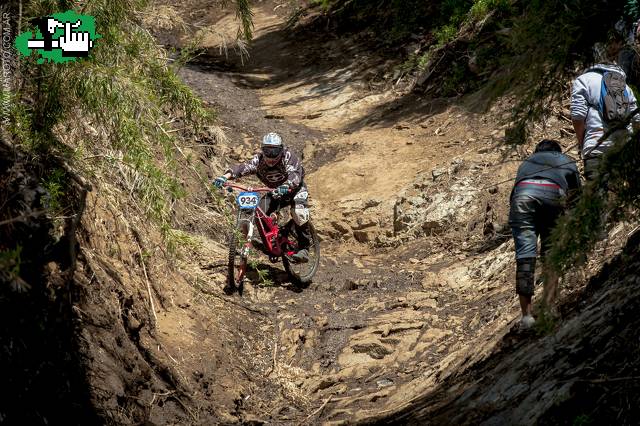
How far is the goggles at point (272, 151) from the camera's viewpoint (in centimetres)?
1032

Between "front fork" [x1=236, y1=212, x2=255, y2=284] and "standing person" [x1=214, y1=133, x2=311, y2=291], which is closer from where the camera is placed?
"front fork" [x1=236, y1=212, x2=255, y2=284]

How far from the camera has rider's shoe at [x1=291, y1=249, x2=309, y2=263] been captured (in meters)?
A: 10.6

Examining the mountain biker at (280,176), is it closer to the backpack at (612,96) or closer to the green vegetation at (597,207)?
the backpack at (612,96)

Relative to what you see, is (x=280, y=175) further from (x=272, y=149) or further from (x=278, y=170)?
(x=272, y=149)

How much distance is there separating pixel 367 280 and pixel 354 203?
88.7 inches

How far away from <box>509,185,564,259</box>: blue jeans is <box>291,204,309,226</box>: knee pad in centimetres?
412

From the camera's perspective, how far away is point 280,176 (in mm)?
10539

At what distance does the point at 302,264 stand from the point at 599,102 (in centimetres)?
512

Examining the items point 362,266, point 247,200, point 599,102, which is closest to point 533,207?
point 599,102

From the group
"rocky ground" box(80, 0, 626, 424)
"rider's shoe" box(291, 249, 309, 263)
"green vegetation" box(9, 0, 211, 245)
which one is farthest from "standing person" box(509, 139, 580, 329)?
"rider's shoe" box(291, 249, 309, 263)

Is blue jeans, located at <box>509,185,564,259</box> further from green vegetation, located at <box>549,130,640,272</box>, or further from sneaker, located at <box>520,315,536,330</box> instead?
green vegetation, located at <box>549,130,640,272</box>

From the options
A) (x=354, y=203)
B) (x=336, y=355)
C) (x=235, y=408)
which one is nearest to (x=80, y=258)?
(x=235, y=408)

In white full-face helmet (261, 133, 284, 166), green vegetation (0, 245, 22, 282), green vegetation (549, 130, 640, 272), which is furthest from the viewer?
white full-face helmet (261, 133, 284, 166)

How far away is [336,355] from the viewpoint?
29.2 feet
